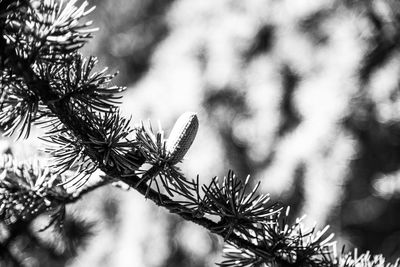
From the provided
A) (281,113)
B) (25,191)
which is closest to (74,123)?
(25,191)

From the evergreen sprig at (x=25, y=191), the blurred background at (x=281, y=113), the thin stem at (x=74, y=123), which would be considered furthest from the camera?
the blurred background at (x=281, y=113)

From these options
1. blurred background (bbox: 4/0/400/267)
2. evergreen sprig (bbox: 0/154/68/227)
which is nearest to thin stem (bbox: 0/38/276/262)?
evergreen sprig (bbox: 0/154/68/227)

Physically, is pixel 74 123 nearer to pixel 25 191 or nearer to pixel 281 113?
pixel 25 191

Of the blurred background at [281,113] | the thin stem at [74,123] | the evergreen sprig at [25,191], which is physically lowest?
the evergreen sprig at [25,191]

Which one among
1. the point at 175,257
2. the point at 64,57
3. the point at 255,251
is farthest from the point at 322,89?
the point at 64,57

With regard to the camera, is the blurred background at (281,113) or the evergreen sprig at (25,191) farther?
the blurred background at (281,113)

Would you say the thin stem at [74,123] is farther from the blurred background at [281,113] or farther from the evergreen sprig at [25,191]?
the blurred background at [281,113]

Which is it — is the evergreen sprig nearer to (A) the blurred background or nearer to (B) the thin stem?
(B) the thin stem

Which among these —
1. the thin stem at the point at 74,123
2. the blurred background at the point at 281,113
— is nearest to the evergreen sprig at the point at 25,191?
the thin stem at the point at 74,123
